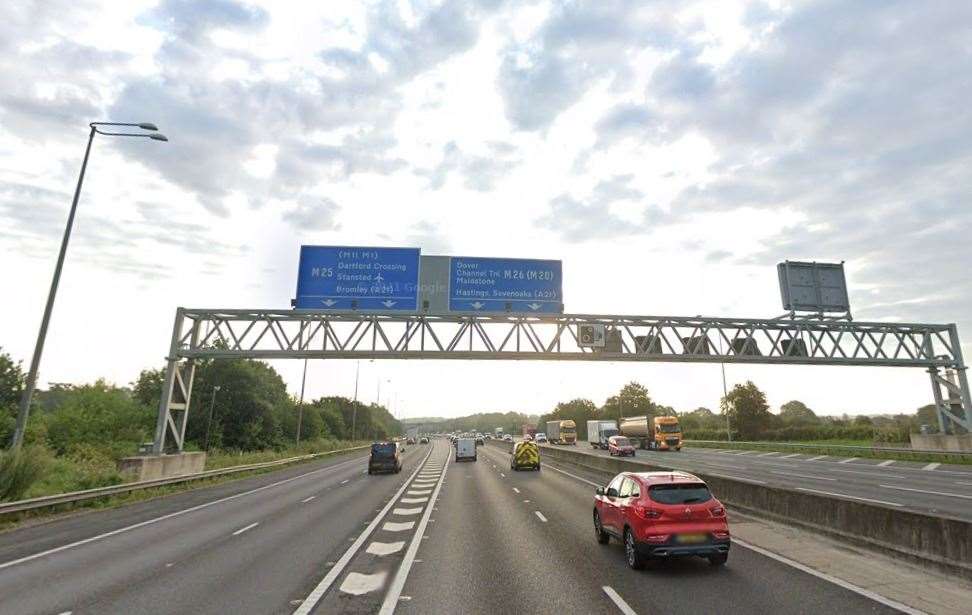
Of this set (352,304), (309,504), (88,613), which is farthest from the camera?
(352,304)

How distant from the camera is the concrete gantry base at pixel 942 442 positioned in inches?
1355

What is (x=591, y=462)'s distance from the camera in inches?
1362

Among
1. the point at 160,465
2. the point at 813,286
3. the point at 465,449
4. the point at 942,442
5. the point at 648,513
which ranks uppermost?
the point at 813,286

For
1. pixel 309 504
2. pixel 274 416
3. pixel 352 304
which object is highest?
pixel 352 304

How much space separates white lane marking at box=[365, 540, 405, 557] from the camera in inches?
451

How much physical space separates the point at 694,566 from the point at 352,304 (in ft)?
67.6

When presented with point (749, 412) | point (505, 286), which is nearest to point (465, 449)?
point (505, 286)

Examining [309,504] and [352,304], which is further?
[352,304]

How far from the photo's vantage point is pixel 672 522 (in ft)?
31.3

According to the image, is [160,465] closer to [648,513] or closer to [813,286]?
[648,513]

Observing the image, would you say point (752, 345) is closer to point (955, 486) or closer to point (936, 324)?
point (955, 486)

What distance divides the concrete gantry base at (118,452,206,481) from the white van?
75.5 feet

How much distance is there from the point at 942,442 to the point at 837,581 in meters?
37.7

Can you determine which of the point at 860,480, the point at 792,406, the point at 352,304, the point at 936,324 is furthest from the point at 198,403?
the point at 792,406
